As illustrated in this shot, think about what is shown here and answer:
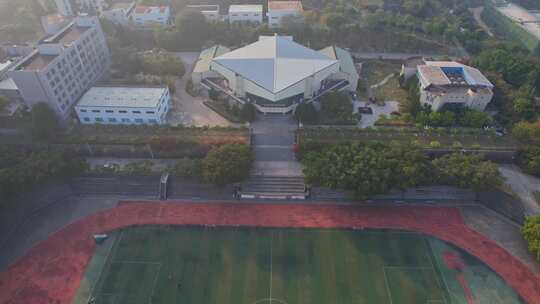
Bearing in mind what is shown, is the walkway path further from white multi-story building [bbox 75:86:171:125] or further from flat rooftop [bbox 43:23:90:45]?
flat rooftop [bbox 43:23:90:45]

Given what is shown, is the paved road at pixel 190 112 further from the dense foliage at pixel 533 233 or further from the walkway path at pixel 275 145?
the dense foliage at pixel 533 233

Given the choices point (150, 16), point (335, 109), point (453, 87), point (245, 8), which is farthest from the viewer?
point (245, 8)

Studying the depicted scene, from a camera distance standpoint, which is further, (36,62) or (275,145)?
(36,62)

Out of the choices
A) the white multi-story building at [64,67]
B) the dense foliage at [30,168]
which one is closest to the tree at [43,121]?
the white multi-story building at [64,67]

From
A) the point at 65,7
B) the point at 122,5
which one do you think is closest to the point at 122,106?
the point at 122,5

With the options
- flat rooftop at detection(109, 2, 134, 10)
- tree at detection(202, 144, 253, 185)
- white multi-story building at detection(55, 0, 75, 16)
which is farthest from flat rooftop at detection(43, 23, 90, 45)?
tree at detection(202, 144, 253, 185)

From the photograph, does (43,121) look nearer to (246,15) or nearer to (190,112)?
(190,112)
